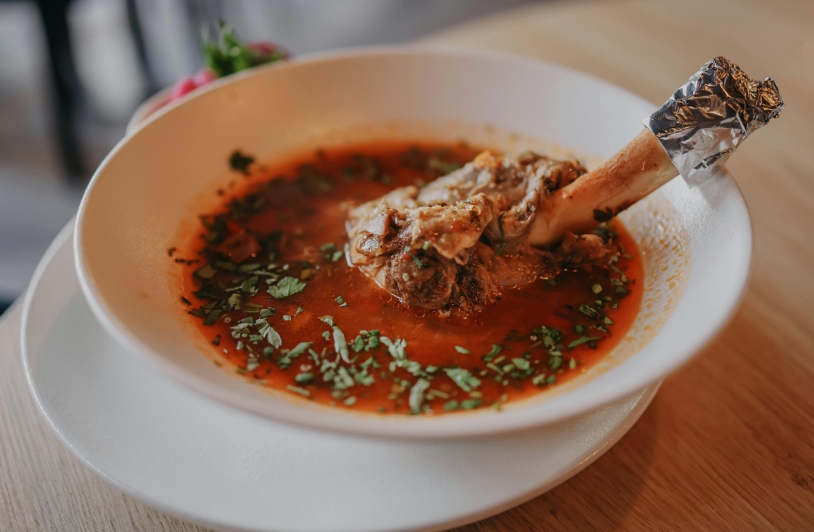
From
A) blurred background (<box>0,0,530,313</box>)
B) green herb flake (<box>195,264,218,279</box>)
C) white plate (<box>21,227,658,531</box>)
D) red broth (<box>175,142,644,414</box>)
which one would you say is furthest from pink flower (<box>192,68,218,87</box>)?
blurred background (<box>0,0,530,313</box>)

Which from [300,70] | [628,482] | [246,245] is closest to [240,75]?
[300,70]

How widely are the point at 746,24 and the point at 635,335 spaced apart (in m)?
3.80

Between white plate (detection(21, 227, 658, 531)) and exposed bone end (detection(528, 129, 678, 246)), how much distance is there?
76 centimetres

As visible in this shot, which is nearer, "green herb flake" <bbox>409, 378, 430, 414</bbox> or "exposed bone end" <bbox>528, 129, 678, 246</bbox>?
"green herb flake" <bbox>409, 378, 430, 414</bbox>

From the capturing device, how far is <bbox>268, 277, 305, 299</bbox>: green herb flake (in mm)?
2467

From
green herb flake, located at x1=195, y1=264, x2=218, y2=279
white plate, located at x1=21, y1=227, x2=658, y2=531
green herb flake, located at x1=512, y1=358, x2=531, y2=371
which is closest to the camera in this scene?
white plate, located at x1=21, y1=227, x2=658, y2=531

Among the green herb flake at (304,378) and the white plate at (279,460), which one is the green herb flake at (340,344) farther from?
the white plate at (279,460)

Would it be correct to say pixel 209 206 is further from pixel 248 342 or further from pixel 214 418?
pixel 214 418

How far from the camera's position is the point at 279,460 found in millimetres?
1863

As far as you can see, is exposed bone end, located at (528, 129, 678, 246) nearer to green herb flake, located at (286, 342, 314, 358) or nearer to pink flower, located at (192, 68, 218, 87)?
green herb flake, located at (286, 342, 314, 358)

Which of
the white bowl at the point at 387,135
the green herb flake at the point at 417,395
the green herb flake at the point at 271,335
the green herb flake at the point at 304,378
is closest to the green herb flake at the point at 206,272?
the white bowl at the point at 387,135

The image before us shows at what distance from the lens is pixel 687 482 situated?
1.99 m

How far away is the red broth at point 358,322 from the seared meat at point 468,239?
7cm

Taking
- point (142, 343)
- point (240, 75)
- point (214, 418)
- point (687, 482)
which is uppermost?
point (240, 75)
